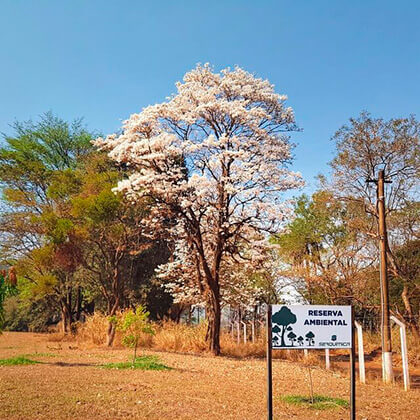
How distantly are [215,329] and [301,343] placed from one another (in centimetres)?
1247

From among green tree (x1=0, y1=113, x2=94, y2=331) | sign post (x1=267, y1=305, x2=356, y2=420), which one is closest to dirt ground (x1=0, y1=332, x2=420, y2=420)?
sign post (x1=267, y1=305, x2=356, y2=420)

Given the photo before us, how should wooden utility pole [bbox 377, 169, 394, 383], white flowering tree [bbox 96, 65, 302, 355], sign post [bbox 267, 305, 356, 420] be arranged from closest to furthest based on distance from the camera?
sign post [bbox 267, 305, 356, 420], wooden utility pole [bbox 377, 169, 394, 383], white flowering tree [bbox 96, 65, 302, 355]

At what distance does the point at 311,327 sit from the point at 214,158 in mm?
11634

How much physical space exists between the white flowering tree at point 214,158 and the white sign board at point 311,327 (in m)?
10.6

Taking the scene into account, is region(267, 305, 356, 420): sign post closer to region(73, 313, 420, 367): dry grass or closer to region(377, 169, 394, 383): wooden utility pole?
region(377, 169, 394, 383): wooden utility pole

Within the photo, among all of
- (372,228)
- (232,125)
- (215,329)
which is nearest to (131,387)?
(215,329)

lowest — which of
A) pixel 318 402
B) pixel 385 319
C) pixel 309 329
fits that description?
pixel 318 402

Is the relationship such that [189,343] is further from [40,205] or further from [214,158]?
[40,205]

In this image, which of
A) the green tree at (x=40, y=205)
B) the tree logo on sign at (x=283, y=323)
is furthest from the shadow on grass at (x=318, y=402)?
the green tree at (x=40, y=205)

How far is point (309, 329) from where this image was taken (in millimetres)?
6449

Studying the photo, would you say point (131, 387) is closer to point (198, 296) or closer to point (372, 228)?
point (198, 296)

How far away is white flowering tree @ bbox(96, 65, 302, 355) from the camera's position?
1748cm

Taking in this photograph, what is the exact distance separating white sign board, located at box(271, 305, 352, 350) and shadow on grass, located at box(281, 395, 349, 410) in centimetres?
233

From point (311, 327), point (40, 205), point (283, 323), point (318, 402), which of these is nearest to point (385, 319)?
point (318, 402)
